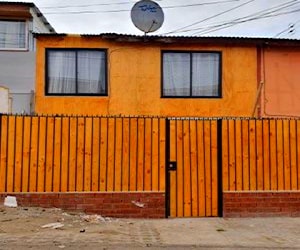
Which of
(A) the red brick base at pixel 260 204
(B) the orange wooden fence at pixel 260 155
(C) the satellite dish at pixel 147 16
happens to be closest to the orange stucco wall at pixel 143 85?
(C) the satellite dish at pixel 147 16

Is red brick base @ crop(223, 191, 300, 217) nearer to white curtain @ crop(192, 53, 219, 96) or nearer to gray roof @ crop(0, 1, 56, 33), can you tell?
white curtain @ crop(192, 53, 219, 96)

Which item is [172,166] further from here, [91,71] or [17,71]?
[17,71]

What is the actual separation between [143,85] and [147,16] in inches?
84.2

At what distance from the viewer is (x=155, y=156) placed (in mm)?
11578

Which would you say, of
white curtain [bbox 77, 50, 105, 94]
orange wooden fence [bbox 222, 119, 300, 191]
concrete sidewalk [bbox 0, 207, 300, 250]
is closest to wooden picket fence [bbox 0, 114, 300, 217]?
orange wooden fence [bbox 222, 119, 300, 191]

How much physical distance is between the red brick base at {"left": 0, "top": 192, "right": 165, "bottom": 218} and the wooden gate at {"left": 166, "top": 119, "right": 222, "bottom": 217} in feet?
1.15

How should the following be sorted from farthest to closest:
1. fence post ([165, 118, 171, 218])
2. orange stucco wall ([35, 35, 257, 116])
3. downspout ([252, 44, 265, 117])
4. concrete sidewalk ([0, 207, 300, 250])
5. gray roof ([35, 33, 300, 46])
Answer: downspout ([252, 44, 265, 117]) → orange stucco wall ([35, 35, 257, 116]) → gray roof ([35, 33, 300, 46]) → fence post ([165, 118, 171, 218]) → concrete sidewalk ([0, 207, 300, 250])

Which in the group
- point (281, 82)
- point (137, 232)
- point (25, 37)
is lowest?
point (137, 232)

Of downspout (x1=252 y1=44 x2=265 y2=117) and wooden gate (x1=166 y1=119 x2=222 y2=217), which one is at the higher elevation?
downspout (x1=252 y1=44 x2=265 y2=117)

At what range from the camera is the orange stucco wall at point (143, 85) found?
1551 cm

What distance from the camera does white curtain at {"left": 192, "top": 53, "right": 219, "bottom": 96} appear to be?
15.9 metres

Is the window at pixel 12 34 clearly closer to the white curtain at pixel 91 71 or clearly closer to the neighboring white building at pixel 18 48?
the neighboring white building at pixel 18 48

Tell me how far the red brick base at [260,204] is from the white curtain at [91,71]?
5.88 metres

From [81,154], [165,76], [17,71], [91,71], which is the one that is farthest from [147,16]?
[17,71]
